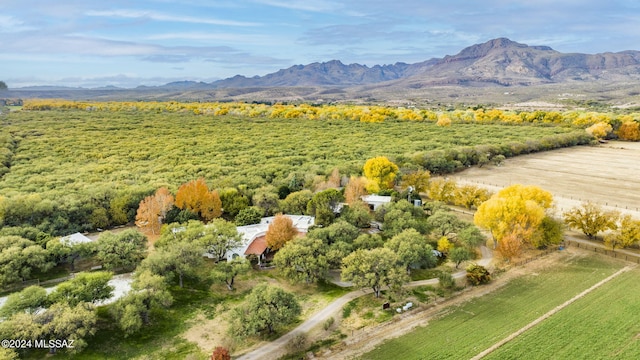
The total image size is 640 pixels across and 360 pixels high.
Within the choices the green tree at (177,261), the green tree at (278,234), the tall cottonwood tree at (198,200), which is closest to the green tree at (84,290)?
the green tree at (177,261)

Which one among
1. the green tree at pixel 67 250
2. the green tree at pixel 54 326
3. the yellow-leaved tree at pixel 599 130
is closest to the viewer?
the green tree at pixel 54 326

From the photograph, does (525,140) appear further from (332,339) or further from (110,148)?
(110,148)

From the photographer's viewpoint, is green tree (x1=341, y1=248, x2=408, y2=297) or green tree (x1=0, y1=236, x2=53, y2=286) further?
green tree (x1=0, y1=236, x2=53, y2=286)

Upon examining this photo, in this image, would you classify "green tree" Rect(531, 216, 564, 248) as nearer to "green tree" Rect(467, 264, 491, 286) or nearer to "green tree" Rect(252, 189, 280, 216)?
"green tree" Rect(467, 264, 491, 286)

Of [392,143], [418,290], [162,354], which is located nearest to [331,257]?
[418,290]

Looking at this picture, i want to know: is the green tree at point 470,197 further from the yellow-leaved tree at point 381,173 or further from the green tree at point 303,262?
the green tree at point 303,262

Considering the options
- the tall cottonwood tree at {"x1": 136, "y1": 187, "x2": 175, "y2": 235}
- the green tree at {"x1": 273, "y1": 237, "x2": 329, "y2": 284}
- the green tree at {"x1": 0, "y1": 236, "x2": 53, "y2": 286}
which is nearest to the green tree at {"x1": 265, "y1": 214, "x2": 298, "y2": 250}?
the green tree at {"x1": 273, "y1": 237, "x2": 329, "y2": 284}
